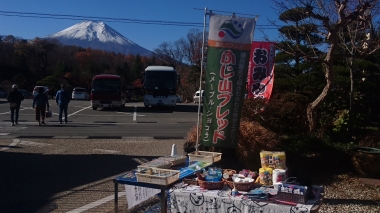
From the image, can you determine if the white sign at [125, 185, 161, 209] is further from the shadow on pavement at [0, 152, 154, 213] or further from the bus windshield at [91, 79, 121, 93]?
the bus windshield at [91, 79, 121, 93]

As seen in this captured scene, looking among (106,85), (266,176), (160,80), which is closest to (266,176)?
(266,176)

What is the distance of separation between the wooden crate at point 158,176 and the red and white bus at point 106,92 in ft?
Answer: 72.8

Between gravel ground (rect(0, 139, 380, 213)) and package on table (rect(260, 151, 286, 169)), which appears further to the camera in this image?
gravel ground (rect(0, 139, 380, 213))

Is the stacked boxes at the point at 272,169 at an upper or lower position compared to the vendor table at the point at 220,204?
upper

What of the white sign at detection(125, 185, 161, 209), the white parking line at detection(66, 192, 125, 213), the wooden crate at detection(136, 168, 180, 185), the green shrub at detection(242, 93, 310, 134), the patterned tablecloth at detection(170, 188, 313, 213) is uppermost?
the green shrub at detection(242, 93, 310, 134)

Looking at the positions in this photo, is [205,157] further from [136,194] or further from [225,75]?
[225,75]

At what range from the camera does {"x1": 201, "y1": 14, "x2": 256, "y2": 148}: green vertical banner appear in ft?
20.9

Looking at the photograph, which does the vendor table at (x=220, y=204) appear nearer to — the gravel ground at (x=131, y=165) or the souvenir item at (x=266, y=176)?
the souvenir item at (x=266, y=176)

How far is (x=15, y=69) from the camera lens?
54.2 metres

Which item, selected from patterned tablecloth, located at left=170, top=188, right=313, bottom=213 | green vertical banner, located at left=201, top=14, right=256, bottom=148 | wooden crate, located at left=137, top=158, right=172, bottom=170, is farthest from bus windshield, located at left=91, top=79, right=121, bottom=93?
patterned tablecloth, located at left=170, top=188, right=313, bottom=213

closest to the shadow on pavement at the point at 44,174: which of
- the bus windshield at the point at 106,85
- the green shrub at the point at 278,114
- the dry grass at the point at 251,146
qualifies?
the dry grass at the point at 251,146

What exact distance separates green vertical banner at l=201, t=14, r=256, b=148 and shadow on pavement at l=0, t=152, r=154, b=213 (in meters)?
2.27

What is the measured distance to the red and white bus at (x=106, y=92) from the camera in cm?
2625

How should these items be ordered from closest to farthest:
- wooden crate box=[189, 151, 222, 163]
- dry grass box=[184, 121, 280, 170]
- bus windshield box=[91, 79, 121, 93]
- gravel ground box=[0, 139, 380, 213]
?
wooden crate box=[189, 151, 222, 163] → gravel ground box=[0, 139, 380, 213] → dry grass box=[184, 121, 280, 170] → bus windshield box=[91, 79, 121, 93]
